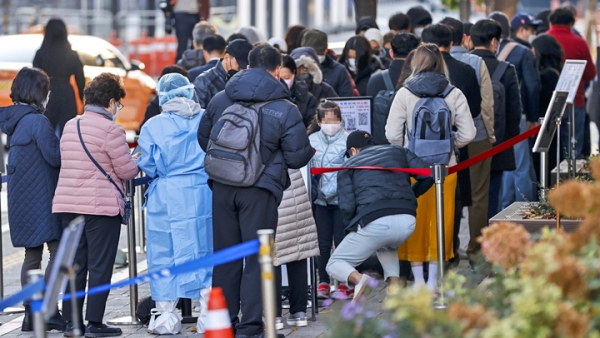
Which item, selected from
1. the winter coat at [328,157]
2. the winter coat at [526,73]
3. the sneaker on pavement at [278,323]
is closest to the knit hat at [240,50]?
the winter coat at [328,157]

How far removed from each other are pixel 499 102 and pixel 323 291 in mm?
2432

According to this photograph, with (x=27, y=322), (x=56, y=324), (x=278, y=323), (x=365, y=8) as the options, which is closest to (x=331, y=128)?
(x=278, y=323)

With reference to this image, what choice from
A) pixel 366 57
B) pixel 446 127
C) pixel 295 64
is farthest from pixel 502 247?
pixel 366 57

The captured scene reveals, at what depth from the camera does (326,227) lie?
338 inches

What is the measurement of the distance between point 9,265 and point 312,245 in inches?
171

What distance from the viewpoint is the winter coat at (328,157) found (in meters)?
8.32

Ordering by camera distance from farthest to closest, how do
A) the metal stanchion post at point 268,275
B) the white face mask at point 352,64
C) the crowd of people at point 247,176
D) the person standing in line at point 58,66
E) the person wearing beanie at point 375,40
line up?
1. the person wearing beanie at point 375,40
2. the person standing in line at point 58,66
3. the white face mask at point 352,64
4. the crowd of people at point 247,176
5. the metal stanchion post at point 268,275

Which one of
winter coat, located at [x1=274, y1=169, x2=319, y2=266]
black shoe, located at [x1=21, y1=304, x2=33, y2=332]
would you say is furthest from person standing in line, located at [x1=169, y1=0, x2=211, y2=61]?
black shoe, located at [x1=21, y1=304, x2=33, y2=332]

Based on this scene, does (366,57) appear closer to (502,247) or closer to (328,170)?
(328,170)

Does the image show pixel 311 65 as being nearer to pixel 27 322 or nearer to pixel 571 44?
pixel 27 322

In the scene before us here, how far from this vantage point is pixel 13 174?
7.54 m

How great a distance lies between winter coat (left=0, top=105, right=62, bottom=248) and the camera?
7.45 meters

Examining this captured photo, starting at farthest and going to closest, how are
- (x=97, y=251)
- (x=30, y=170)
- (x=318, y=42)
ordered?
(x=318, y=42), (x=30, y=170), (x=97, y=251)

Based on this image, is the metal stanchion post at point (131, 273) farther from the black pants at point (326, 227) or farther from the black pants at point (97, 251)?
the black pants at point (326, 227)
